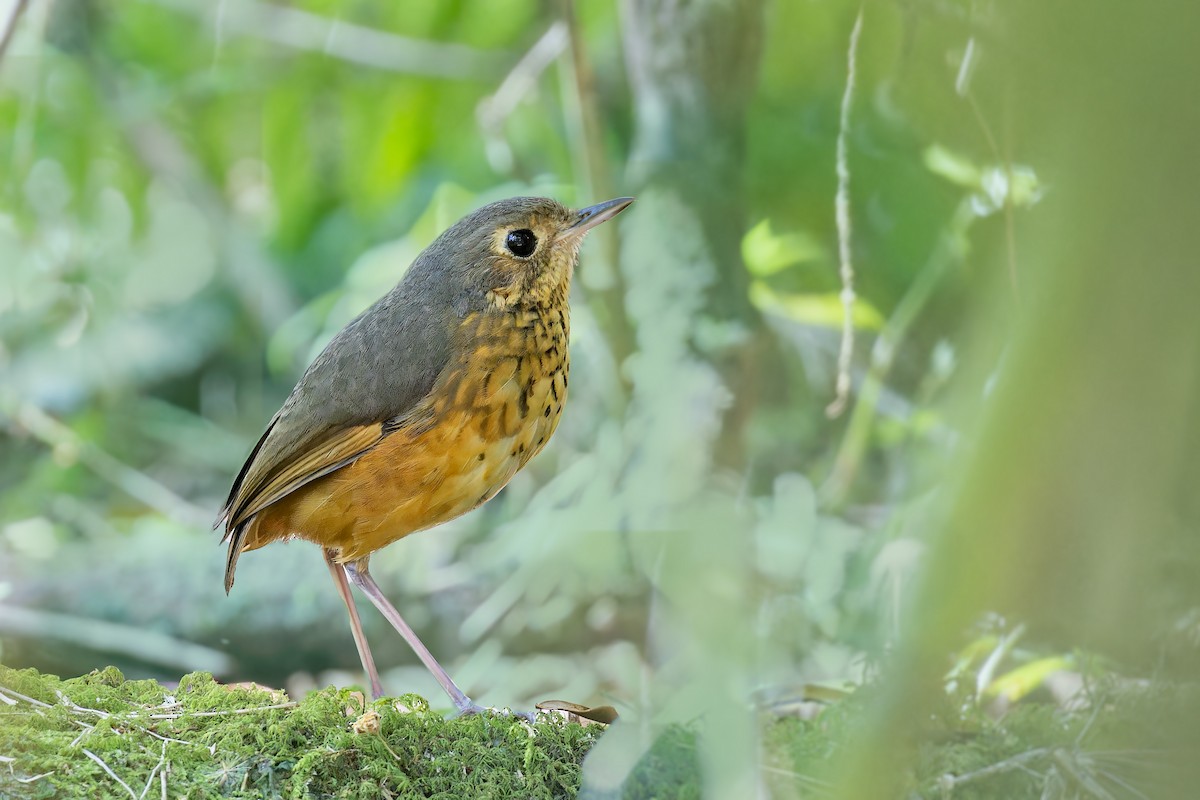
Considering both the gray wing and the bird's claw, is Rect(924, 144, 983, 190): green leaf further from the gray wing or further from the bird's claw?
the bird's claw

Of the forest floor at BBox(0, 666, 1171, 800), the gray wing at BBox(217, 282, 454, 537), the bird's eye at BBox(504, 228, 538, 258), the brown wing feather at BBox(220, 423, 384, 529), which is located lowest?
the forest floor at BBox(0, 666, 1171, 800)

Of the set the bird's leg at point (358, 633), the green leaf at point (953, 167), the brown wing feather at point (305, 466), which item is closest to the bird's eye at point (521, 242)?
the brown wing feather at point (305, 466)

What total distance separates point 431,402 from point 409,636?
70cm

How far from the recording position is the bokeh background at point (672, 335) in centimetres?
99

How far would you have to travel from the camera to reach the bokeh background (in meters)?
0.99

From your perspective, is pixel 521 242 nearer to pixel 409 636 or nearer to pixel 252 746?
pixel 409 636

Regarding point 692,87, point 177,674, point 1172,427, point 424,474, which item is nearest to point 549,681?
point 177,674

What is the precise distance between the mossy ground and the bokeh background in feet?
1.15

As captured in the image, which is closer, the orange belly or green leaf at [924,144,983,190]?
the orange belly

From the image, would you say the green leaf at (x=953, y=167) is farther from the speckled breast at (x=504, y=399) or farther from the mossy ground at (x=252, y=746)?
the mossy ground at (x=252, y=746)

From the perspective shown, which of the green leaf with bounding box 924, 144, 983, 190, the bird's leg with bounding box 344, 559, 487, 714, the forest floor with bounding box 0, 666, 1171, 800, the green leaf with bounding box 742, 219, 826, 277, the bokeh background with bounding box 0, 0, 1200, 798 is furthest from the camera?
the green leaf with bounding box 742, 219, 826, 277

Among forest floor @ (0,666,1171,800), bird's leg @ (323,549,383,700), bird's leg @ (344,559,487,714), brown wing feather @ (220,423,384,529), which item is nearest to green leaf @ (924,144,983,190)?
forest floor @ (0,666,1171,800)

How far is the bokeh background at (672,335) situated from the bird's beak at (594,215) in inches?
24.9

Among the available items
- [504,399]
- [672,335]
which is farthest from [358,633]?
[672,335]
